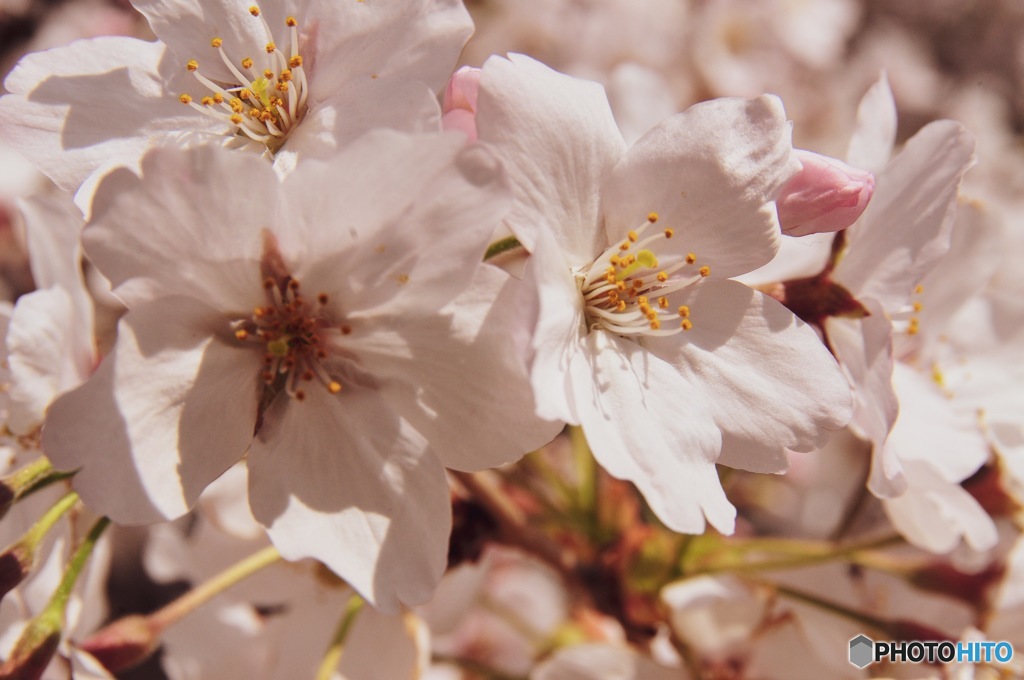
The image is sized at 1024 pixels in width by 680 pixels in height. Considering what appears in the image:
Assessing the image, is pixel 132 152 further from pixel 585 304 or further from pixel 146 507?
pixel 585 304

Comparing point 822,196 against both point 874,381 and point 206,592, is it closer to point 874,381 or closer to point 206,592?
point 874,381

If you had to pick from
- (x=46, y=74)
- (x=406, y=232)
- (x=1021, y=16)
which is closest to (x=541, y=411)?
(x=406, y=232)

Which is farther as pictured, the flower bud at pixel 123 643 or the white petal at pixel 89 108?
the flower bud at pixel 123 643

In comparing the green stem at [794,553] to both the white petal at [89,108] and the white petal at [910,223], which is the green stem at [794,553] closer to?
the white petal at [910,223]

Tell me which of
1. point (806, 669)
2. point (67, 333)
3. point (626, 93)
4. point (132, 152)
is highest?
point (132, 152)

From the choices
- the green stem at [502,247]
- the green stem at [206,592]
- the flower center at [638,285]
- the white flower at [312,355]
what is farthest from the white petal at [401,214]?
the green stem at [206,592]

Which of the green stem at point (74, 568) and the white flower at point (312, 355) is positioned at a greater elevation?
the white flower at point (312, 355)

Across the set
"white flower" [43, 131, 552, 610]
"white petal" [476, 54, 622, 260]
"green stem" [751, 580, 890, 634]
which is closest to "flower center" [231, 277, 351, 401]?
"white flower" [43, 131, 552, 610]

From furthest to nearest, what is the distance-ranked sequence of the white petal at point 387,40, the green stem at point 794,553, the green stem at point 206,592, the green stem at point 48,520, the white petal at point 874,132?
the green stem at point 794,553 < the green stem at point 206,592 < the white petal at point 874,132 < the green stem at point 48,520 < the white petal at point 387,40

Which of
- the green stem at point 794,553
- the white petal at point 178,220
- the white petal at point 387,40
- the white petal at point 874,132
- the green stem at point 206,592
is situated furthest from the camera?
the green stem at point 794,553
